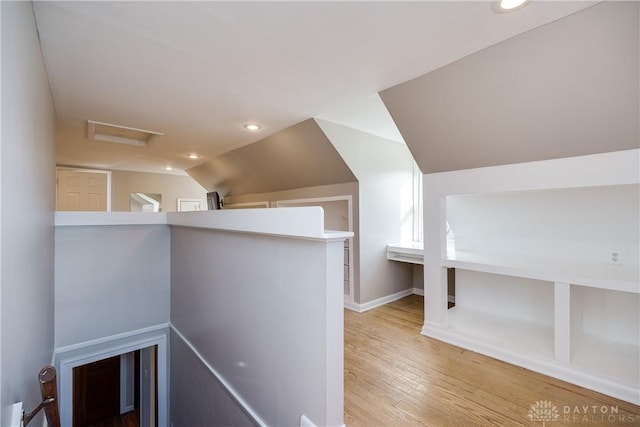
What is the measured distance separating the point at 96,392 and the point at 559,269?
21.8 ft

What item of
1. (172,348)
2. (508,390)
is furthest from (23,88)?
(508,390)

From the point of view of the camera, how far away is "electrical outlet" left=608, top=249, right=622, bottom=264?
2240mm

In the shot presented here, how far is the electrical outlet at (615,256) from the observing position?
88.2 inches

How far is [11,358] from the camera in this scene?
1042 mm

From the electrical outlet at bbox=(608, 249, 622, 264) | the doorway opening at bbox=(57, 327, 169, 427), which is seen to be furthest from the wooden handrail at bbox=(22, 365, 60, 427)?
the electrical outlet at bbox=(608, 249, 622, 264)

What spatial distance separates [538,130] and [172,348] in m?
3.97

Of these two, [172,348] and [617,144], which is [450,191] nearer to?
[617,144]

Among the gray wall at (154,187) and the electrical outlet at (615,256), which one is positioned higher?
the gray wall at (154,187)

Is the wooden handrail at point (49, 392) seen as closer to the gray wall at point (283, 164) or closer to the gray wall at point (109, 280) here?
the gray wall at point (109, 280)

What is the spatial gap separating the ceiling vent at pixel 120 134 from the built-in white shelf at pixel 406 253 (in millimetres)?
3432

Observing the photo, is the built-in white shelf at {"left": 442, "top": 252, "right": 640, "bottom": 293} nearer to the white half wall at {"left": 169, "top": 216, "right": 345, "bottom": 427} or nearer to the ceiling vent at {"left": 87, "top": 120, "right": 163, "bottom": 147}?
the white half wall at {"left": 169, "top": 216, "right": 345, "bottom": 427}

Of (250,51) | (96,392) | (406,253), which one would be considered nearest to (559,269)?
(406,253)

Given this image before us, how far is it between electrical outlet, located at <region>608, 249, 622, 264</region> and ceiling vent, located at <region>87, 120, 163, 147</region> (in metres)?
4.82

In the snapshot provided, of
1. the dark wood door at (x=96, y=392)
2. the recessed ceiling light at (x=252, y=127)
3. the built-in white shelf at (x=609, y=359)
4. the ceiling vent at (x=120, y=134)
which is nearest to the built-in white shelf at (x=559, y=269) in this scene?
the built-in white shelf at (x=609, y=359)
